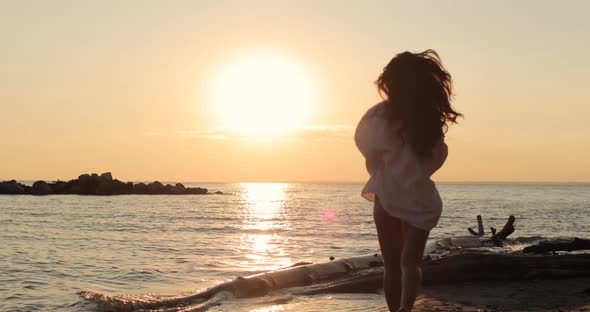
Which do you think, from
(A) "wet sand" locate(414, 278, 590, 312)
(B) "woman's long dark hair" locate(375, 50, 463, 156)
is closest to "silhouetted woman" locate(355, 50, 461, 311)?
(B) "woman's long dark hair" locate(375, 50, 463, 156)

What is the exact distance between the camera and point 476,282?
432 inches

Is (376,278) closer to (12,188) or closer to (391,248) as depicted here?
(391,248)

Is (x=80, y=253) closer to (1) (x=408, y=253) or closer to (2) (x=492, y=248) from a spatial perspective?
(2) (x=492, y=248)

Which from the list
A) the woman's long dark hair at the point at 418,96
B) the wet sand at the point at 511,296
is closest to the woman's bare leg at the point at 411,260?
the woman's long dark hair at the point at 418,96

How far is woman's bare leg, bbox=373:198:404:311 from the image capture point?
5344 mm

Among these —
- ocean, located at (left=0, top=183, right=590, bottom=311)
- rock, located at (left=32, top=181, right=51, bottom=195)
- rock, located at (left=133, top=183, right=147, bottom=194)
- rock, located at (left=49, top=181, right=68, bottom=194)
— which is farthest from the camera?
rock, located at (left=133, top=183, right=147, bottom=194)

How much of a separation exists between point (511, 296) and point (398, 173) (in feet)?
16.9

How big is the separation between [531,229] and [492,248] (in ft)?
55.0

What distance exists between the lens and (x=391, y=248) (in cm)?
545

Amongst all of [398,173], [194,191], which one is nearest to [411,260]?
[398,173]

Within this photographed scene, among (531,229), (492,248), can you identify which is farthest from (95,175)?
(492,248)

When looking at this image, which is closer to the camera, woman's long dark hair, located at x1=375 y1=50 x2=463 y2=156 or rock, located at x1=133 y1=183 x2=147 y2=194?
woman's long dark hair, located at x1=375 y1=50 x2=463 y2=156

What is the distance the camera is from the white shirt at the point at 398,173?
17.1 feet

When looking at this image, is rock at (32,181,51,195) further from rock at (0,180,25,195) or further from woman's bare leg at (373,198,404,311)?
woman's bare leg at (373,198,404,311)
